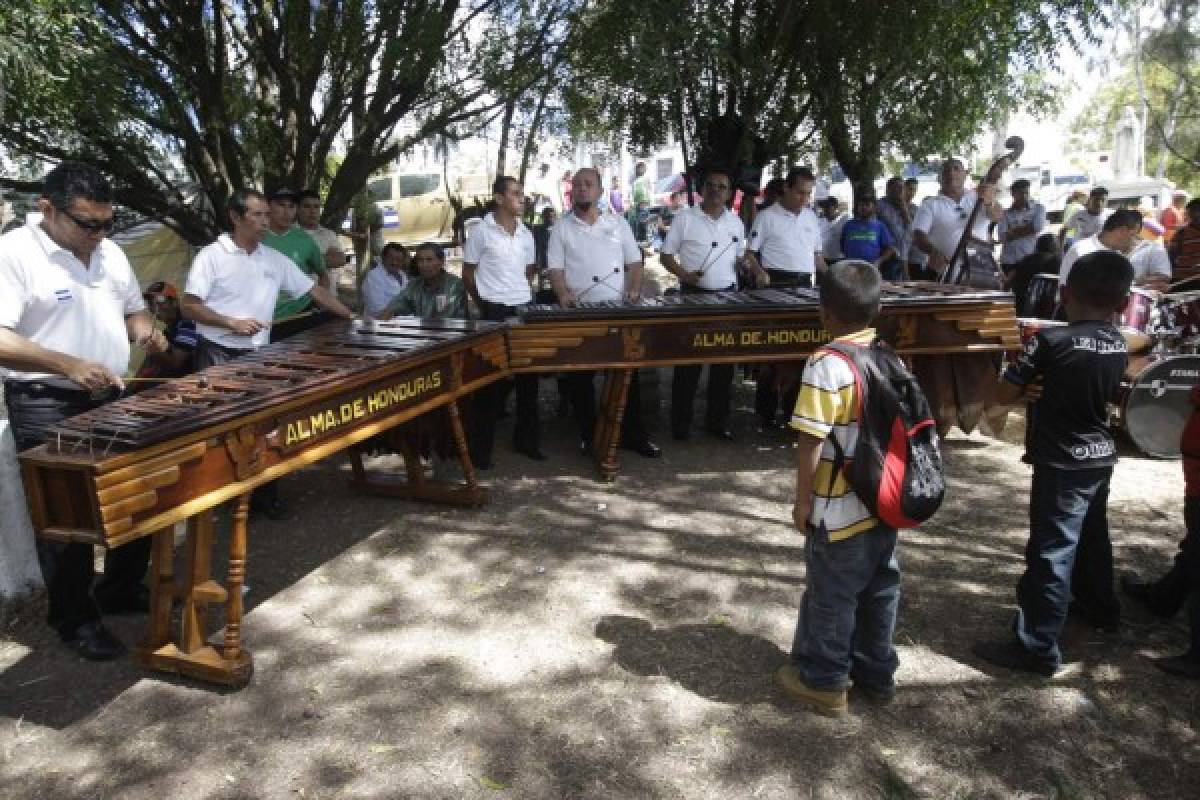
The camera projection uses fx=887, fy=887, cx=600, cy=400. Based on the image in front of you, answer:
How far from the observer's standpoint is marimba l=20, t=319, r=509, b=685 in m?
2.81

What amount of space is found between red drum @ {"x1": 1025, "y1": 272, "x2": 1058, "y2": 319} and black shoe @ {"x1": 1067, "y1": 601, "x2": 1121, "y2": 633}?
4.21 m

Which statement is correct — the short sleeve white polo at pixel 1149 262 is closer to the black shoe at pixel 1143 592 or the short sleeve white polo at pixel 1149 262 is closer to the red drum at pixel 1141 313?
the red drum at pixel 1141 313

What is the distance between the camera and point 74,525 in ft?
9.31

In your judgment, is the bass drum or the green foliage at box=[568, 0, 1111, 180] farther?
the green foliage at box=[568, 0, 1111, 180]

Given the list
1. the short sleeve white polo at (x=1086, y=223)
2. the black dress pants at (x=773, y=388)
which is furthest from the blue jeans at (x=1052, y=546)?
the short sleeve white polo at (x=1086, y=223)

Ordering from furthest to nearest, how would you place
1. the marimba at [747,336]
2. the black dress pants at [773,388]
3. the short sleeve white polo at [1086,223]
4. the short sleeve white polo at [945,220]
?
the short sleeve white polo at [1086,223] → the short sleeve white polo at [945,220] → the black dress pants at [773,388] → the marimba at [747,336]

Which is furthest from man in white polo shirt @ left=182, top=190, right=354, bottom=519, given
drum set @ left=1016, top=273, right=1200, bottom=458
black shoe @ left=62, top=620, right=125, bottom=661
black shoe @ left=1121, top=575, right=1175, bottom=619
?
drum set @ left=1016, top=273, right=1200, bottom=458

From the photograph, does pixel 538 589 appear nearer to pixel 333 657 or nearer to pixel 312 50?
pixel 333 657

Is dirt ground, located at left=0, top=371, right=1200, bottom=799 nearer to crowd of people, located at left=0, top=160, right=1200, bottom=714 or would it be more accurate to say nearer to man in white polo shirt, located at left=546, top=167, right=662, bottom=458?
crowd of people, located at left=0, top=160, right=1200, bottom=714

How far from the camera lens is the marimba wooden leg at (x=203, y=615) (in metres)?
3.41

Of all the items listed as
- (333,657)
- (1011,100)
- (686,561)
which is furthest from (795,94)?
(333,657)

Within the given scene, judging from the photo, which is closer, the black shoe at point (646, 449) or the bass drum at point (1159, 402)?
the bass drum at point (1159, 402)

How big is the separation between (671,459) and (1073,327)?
3101 millimetres

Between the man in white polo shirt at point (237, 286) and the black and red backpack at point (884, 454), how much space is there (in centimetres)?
313
